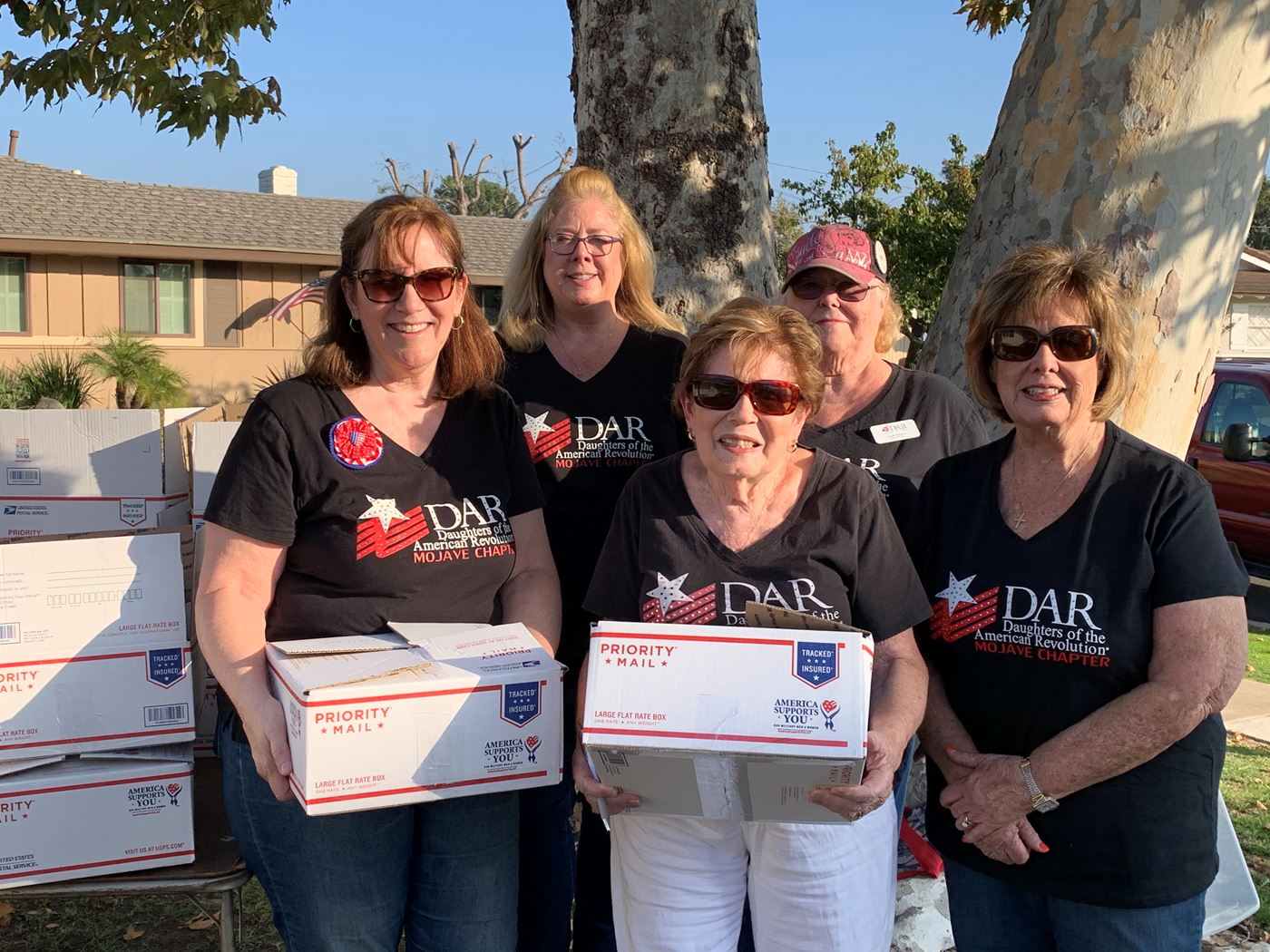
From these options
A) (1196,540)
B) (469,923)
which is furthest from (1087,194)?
(469,923)

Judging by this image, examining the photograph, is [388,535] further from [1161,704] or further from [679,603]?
[1161,704]

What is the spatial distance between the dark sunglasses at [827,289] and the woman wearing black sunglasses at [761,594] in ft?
1.94

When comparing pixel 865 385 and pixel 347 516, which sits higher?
pixel 865 385

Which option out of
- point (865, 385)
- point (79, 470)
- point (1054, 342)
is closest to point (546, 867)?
point (865, 385)

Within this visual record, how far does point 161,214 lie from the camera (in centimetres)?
2066

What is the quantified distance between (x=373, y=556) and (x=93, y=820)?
3.42 ft

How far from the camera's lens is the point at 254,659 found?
2371mm

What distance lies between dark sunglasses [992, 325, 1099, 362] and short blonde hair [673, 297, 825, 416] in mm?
399

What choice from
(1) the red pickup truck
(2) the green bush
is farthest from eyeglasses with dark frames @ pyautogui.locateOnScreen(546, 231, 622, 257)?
(2) the green bush

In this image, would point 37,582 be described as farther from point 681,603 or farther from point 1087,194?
point 1087,194

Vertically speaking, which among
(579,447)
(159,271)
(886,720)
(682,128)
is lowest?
(886,720)

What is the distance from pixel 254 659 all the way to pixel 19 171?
71.7 ft

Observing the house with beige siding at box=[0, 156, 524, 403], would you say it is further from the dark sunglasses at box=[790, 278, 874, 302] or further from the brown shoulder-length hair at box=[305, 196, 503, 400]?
the brown shoulder-length hair at box=[305, 196, 503, 400]

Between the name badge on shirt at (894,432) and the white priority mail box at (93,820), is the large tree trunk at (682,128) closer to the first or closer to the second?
the name badge on shirt at (894,432)
